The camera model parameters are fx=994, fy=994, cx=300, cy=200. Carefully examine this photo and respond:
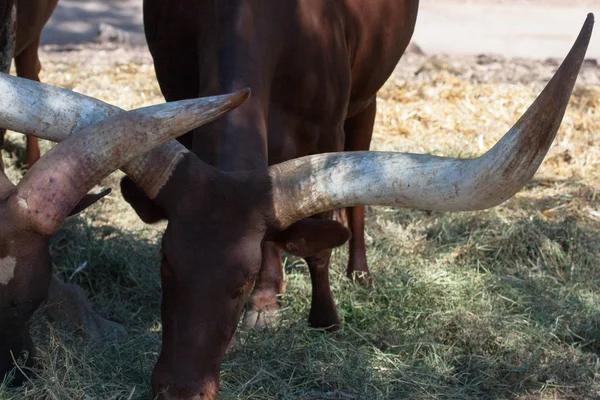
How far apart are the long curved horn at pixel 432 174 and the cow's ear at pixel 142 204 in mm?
498

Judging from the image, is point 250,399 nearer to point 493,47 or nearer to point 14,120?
point 14,120

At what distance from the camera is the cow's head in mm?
3643

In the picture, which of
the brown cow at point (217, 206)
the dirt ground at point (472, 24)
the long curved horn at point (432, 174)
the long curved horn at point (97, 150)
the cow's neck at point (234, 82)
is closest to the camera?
the long curved horn at point (432, 174)

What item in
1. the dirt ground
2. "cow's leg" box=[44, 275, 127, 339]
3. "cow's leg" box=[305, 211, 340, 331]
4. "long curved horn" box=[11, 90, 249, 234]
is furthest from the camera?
the dirt ground

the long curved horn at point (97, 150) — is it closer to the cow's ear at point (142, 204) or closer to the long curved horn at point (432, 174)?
the cow's ear at point (142, 204)

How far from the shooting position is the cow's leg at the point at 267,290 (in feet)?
18.4

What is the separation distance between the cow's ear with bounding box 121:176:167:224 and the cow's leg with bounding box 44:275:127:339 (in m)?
1.01

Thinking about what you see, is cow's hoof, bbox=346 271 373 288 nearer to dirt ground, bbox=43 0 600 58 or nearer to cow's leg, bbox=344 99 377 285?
cow's leg, bbox=344 99 377 285

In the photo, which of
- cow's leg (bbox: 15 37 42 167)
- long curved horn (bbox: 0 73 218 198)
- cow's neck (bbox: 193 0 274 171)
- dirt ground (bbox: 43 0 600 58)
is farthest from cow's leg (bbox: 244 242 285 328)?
dirt ground (bbox: 43 0 600 58)

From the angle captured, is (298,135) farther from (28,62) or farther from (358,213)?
(28,62)

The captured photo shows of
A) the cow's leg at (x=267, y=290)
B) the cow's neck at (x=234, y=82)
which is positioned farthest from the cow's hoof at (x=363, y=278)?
the cow's neck at (x=234, y=82)

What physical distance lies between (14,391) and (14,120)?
1.12 meters

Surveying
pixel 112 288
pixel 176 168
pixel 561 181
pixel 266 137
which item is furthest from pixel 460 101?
pixel 176 168

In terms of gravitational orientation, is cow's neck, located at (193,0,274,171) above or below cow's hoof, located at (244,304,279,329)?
above
